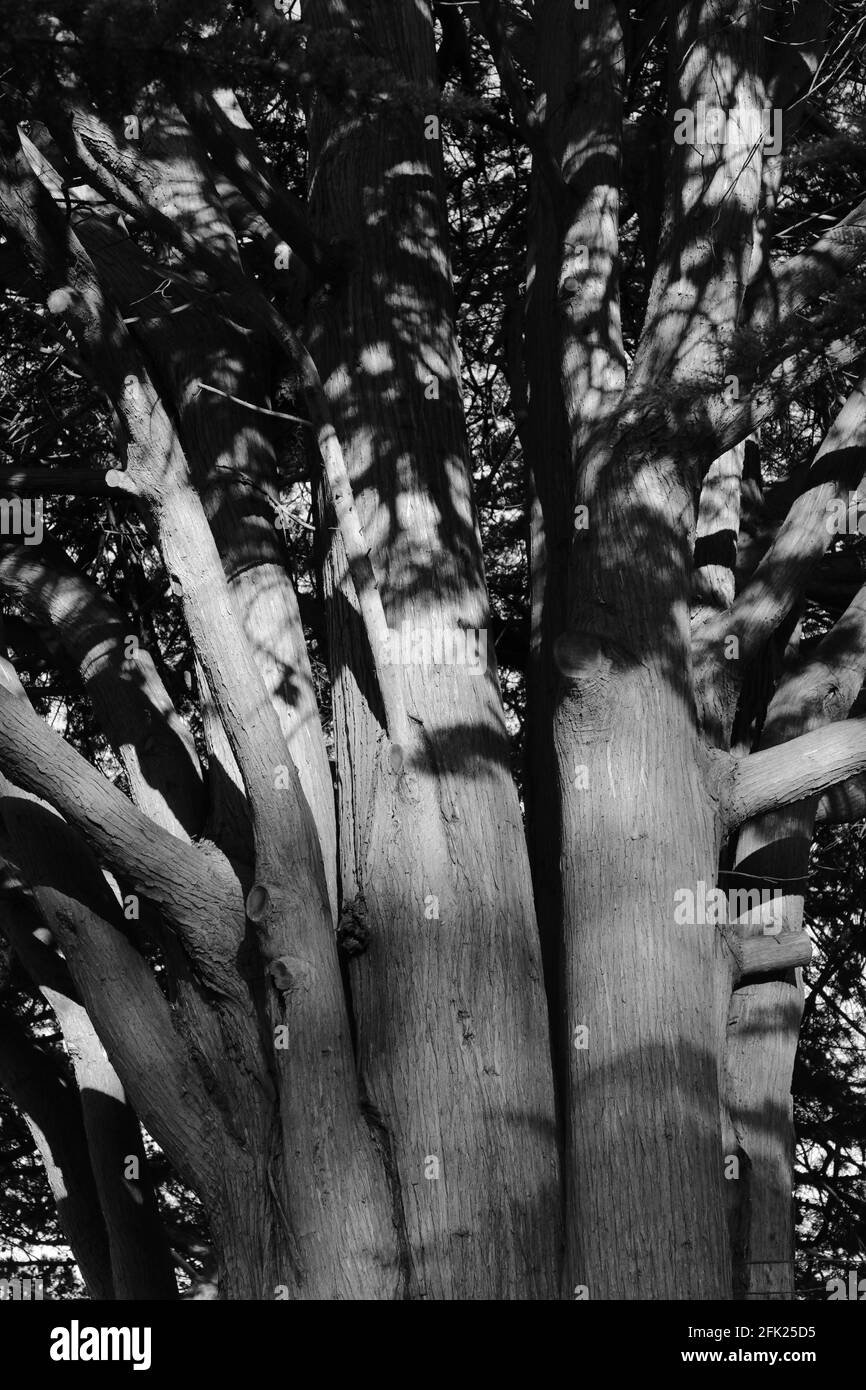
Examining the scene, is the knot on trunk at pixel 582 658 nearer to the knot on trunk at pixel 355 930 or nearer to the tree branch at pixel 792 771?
the tree branch at pixel 792 771

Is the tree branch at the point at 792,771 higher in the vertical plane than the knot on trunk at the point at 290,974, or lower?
higher

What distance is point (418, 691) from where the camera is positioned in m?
4.02

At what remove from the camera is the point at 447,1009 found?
141 inches

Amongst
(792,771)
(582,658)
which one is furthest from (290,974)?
(792,771)

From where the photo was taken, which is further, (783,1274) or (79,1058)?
(79,1058)

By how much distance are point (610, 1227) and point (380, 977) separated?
3.02 ft

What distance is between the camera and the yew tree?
11.3ft

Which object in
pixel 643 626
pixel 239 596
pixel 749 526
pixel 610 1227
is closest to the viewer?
pixel 610 1227

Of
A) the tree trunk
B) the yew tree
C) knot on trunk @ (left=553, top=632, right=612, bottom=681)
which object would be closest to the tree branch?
the yew tree

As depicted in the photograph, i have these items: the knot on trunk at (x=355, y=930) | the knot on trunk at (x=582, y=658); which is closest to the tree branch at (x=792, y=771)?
the knot on trunk at (x=582, y=658)

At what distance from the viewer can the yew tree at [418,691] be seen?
3455mm

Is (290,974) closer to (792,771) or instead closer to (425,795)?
(425,795)

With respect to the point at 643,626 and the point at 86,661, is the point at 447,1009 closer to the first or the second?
the point at 643,626

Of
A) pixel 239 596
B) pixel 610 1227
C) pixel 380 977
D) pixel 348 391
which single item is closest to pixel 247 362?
pixel 348 391
